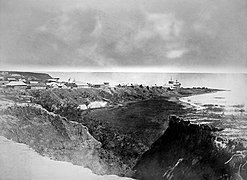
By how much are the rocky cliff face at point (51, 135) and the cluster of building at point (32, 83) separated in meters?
0.19

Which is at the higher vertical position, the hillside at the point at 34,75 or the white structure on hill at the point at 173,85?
the hillside at the point at 34,75

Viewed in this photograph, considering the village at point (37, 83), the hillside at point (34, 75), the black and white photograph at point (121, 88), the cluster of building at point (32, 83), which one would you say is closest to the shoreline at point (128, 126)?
the black and white photograph at point (121, 88)

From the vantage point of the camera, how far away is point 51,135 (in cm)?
349

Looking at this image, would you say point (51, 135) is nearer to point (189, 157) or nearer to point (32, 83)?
point (32, 83)

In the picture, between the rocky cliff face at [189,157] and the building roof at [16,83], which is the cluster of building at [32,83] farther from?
the rocky cliff face at [189,157]

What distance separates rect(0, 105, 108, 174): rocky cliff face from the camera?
345 centimetres

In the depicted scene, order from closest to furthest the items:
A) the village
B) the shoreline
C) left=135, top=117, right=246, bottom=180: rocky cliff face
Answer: left=135, top=117, right=246, bottom=180: rocky cliff face → the shoreline → the village

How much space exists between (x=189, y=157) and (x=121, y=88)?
0.82m

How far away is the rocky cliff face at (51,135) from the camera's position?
3447mm

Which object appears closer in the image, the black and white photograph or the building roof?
the black and white photograph

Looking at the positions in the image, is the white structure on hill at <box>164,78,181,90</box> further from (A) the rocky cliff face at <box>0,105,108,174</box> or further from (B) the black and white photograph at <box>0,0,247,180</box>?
(A) the rocky cliff face at <box>0,105,108,174</box>

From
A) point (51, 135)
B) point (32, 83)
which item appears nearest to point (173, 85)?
point (51, 135)

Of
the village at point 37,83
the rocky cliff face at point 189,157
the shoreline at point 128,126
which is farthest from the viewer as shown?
the village at point 37,83

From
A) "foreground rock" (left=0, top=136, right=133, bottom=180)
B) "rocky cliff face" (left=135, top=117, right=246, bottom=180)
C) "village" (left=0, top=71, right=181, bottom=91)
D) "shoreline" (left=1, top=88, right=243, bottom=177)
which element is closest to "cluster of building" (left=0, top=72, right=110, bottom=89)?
"village" (left=0, top=71, right=181, bottom=91)
